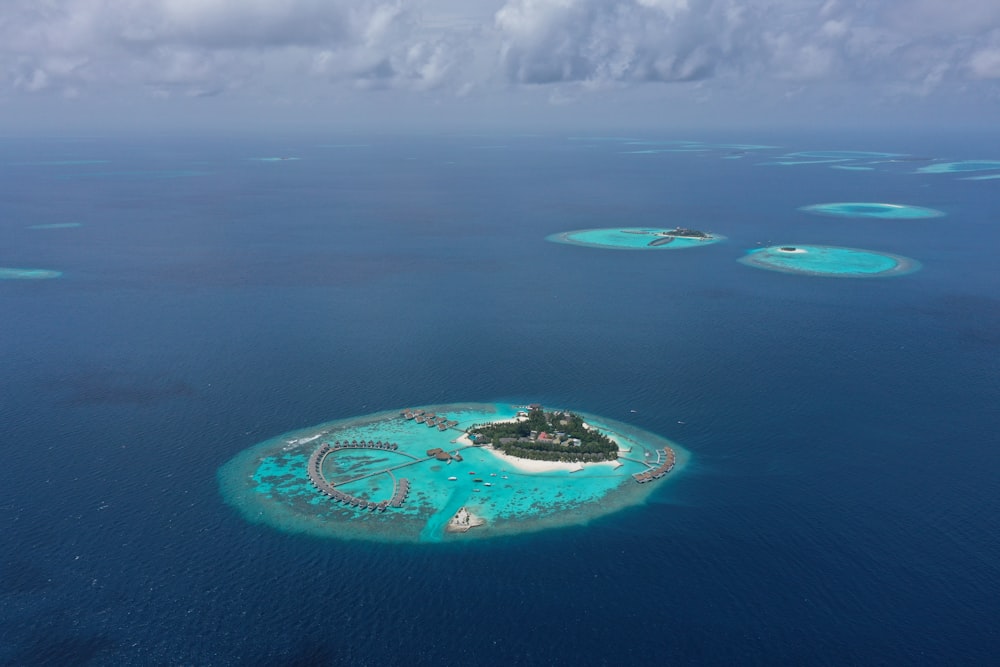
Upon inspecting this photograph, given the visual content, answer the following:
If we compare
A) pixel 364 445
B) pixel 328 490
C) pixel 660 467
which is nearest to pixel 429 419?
pixel 364 445

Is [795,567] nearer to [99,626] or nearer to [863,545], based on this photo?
[863,545]

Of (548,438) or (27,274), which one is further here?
(27,274)

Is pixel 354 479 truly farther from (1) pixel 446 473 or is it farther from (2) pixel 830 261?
(2) pixel 830 261

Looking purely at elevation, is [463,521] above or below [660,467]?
below

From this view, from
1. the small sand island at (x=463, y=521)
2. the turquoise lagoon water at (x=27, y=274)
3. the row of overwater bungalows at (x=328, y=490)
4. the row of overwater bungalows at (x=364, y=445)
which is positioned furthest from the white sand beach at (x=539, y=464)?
the turquoise lagoon water at (x=27, y=274)

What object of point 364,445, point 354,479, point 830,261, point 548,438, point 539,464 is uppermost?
point 830,261

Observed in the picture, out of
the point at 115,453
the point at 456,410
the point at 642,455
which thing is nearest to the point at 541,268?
the point at 456,410

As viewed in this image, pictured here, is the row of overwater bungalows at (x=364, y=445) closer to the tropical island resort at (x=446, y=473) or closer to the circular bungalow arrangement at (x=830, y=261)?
the tropical island resort at (x=446, y=473)

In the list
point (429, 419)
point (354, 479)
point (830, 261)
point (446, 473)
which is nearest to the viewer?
point (354, 479)

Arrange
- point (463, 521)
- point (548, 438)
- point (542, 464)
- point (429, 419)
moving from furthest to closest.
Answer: point (429, 419) < point (548, 438) < point (542, 464) < point (463, 521)
